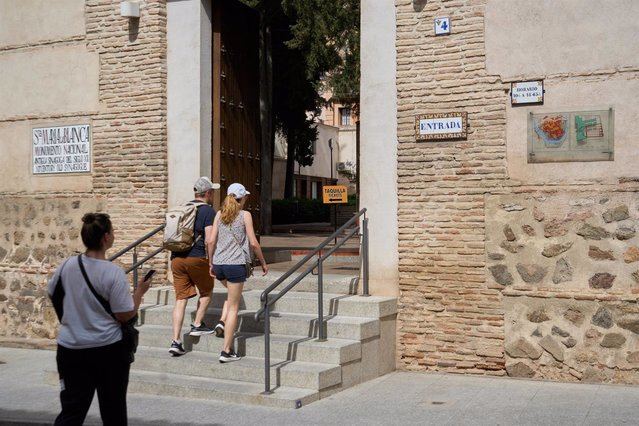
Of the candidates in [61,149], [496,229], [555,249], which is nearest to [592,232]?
[555,249]

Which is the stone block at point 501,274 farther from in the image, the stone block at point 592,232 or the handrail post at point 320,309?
the handrail post at point 320,309

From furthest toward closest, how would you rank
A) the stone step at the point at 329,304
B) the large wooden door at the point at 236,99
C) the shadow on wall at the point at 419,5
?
the large wooden door at the point at 236,99 < the shadow on wall at the point at 419,5 < the stone step at the point at 329,304

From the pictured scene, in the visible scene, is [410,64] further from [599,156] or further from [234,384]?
[234,384]

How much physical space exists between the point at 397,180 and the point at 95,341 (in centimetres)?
550

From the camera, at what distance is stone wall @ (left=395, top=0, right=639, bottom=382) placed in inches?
373

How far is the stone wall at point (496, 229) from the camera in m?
9.48

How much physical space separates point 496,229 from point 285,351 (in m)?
2.62

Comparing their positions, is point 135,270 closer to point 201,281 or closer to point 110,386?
point 201,281

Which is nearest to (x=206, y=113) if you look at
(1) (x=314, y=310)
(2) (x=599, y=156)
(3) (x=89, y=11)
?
(3) (x=89, y=11)

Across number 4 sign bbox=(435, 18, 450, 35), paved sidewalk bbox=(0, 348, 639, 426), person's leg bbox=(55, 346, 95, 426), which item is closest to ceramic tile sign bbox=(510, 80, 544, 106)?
number 4 sign bbox=(435, 18, 450, 35)

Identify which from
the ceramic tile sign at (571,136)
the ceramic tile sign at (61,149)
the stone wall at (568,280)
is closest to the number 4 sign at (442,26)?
the ceramic tile sign at (571,136)

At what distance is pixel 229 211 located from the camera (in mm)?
9383

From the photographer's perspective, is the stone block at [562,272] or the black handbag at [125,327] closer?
the black handbag at [125,327]

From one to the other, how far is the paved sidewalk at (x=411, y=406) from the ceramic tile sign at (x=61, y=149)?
3.63 metres
